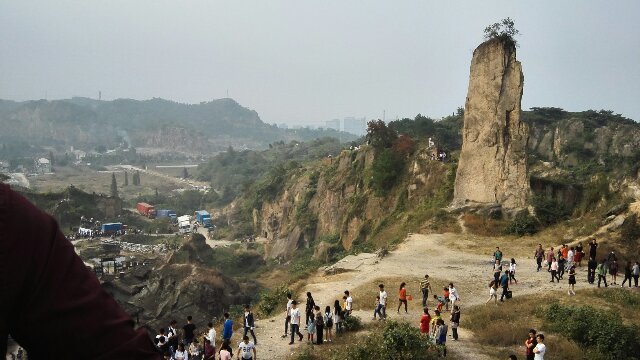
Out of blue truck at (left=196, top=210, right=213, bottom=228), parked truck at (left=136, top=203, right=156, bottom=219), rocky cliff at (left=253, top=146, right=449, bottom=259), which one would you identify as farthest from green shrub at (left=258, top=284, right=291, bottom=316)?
parked truck at (left=136, top=203, right=156, bottom=219)

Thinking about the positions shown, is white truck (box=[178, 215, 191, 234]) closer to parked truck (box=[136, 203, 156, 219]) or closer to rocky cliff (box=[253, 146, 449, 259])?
parked truck (box=[136, 203, 156, 219])

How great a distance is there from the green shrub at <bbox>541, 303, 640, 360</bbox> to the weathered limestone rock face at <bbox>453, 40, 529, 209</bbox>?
1416 centimetres

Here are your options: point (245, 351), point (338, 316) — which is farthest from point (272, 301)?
point (245, 351)

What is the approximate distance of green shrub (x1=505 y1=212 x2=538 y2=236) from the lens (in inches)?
1011

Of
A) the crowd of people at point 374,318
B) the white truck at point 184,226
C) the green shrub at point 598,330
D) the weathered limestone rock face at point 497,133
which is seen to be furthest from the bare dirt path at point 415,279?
the white truck at point 184,226

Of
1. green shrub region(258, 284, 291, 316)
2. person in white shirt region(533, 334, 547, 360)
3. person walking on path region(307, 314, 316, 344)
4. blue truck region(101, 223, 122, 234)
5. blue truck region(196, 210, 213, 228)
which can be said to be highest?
person in white shirt region(533, 334, 547, 360)

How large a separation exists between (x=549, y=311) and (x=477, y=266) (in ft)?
22.8

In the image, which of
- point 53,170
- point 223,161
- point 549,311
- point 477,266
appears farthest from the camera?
point 53,170

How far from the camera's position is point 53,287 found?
112 centimetres

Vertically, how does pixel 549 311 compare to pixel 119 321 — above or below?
below

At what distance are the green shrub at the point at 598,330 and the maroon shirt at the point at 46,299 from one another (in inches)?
557

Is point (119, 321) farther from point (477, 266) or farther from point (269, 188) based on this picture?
point (269, 188)

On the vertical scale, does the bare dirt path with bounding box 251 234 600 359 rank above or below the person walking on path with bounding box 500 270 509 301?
below

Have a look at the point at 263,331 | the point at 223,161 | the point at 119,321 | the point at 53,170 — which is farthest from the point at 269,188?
the point at 53,170
